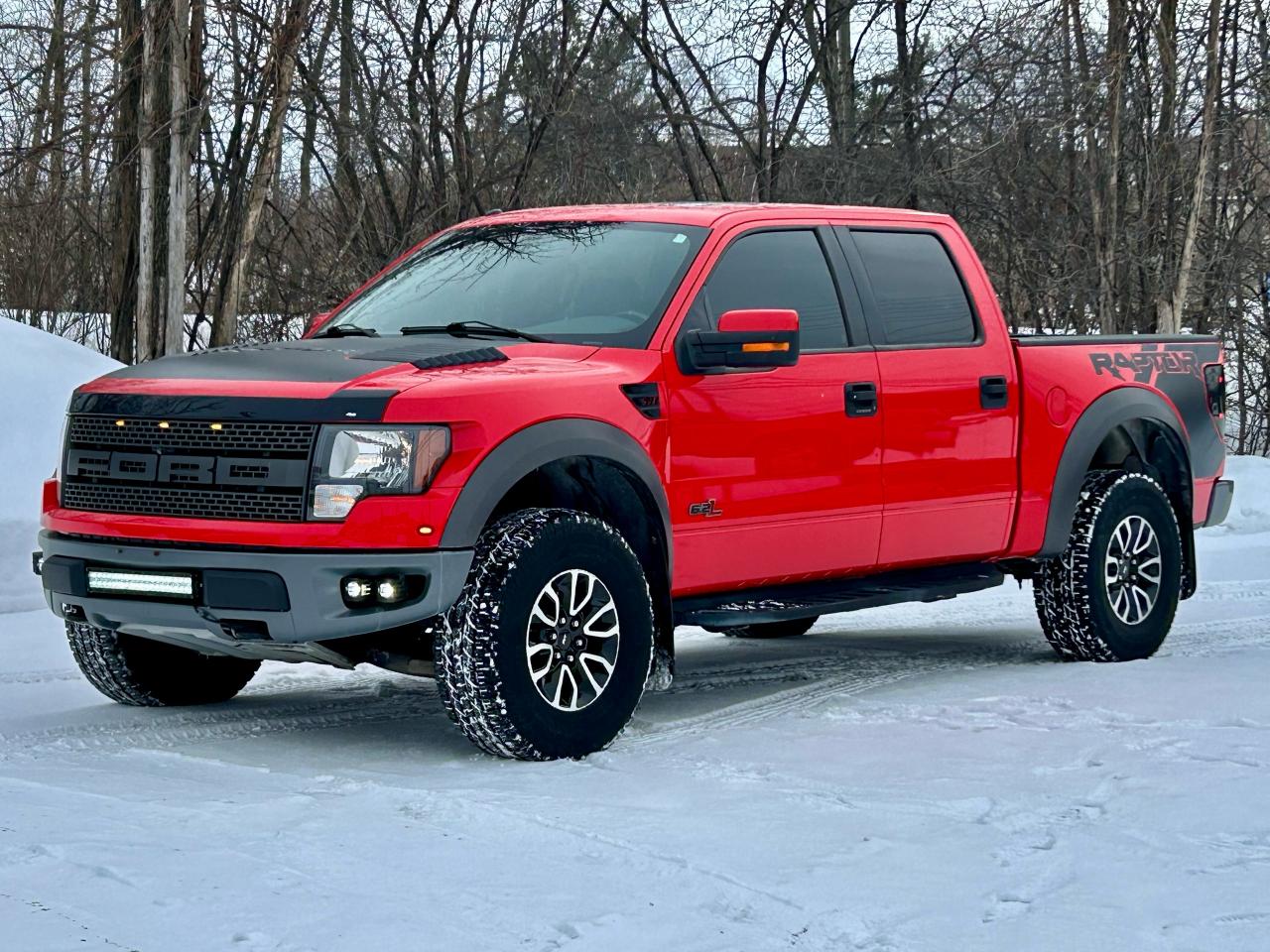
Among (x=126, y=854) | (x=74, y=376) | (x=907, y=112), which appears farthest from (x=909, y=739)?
(x=907, y=112)

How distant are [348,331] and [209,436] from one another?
1295 millimetres

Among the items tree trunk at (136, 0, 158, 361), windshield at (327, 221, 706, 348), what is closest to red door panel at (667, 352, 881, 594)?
windshield at (327, 221, 706, 348)

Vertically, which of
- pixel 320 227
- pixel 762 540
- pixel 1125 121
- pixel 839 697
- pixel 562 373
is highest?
pixel 1125 121

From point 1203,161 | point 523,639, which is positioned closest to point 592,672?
point 523,639

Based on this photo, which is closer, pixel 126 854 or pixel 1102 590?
pixel 126 854

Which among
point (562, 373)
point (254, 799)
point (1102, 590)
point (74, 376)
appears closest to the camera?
point (254, 799)

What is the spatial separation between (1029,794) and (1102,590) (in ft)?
8.90

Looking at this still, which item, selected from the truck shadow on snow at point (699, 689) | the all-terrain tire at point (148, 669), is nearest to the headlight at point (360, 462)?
the truck shadow on snow at point (699, 689)

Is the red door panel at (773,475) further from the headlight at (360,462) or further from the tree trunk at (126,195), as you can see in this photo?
the tree trunk at (126,195)

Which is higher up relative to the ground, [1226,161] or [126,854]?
[1226,161]

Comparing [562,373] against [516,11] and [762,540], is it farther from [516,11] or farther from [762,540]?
[516,11]

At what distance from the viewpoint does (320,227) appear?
1617 centimetres

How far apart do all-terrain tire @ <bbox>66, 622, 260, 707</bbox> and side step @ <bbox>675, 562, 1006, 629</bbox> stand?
1.66m

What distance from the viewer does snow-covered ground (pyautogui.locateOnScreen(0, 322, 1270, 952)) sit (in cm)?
372
